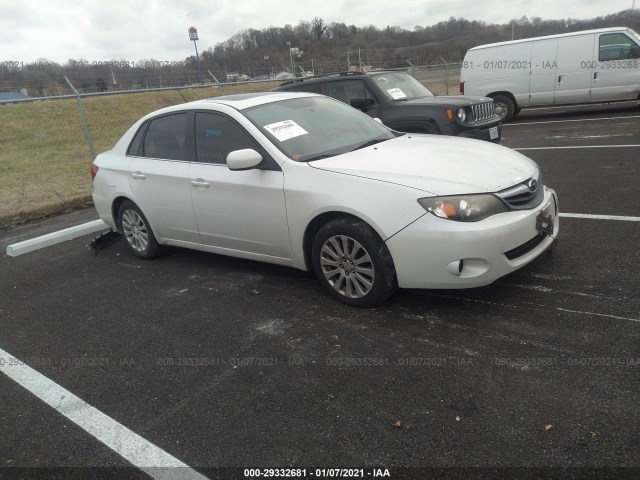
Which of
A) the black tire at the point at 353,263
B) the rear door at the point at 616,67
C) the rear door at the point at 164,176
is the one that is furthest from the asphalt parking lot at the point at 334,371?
the rear door at the point at 616,67

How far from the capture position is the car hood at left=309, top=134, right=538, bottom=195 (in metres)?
3.43

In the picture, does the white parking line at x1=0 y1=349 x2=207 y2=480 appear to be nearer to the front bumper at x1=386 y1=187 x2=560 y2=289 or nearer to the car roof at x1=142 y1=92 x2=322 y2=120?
the front bumper at x1=386 y1=187 x2=560 y2=289

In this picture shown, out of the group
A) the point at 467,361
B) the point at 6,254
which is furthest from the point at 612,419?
the point at 6,254

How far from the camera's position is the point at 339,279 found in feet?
12.5

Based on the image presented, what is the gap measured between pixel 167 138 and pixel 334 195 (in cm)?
222

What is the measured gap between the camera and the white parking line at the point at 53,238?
237 inches

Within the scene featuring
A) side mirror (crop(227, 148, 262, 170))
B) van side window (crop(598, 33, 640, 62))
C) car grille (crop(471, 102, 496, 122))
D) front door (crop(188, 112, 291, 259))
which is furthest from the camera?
van side window (crop(598, 33, 640, 62))

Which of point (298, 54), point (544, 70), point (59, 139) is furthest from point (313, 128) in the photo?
point (298, 54)

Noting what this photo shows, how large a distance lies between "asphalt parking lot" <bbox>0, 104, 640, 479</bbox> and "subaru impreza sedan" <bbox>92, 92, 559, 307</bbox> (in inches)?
13.9

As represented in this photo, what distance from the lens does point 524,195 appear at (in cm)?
358

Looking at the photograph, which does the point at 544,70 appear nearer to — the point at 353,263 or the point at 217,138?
the point at 217,138

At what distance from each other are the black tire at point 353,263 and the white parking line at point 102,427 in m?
1.74

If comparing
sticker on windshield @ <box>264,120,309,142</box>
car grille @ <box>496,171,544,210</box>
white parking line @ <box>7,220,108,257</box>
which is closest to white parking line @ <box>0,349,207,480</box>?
sticker on windshield @ <box>264,120,309,142</box>

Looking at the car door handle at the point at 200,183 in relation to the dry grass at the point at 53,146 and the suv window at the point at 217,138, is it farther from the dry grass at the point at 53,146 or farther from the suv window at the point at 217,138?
the dry grass at the point at 53,146
